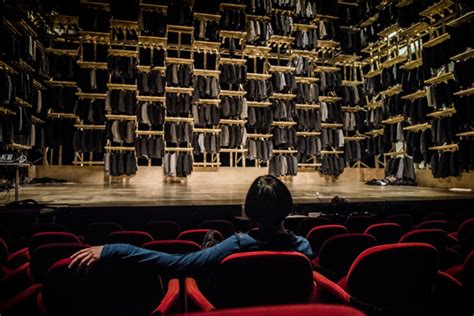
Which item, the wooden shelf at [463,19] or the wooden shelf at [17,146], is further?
the wooden shelf at [17,146]

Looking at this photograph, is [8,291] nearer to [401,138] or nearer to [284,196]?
[284,196]

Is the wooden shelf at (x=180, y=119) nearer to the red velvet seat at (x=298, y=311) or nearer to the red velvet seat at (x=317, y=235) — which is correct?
the red velvet seat at (x=317, y=235)

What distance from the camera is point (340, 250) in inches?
72.6

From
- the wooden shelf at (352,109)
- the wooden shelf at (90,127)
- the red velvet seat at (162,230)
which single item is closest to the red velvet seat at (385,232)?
the red velvet seat at (162,230)

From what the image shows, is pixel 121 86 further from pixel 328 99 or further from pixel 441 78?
pixel 441 78

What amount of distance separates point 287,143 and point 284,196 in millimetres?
8272

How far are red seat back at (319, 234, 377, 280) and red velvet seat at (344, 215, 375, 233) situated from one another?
1.19 m

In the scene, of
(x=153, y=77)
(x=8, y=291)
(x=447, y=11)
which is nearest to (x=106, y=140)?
(x=153, y=77)

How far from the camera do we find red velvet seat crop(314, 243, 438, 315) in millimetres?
1330

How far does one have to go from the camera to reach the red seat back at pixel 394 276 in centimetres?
133

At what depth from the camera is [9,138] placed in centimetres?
639

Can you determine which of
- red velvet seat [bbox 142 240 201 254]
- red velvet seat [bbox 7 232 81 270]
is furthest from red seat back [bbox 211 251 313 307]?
red velvet seat [bbox 7 232 81 270]

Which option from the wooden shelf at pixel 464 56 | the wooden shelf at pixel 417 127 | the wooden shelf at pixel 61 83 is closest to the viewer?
the wooden shelf at pixel 464 56

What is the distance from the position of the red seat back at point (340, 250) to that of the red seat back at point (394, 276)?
431 mm
